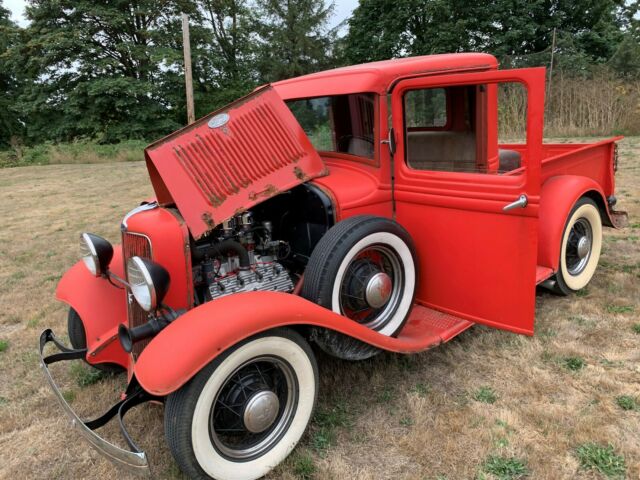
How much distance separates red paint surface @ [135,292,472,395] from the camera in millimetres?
1847

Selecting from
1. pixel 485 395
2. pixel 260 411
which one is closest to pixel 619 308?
pixel 485 395

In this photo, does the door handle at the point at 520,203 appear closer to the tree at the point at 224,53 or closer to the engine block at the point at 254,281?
the engine block at the point at 254,281

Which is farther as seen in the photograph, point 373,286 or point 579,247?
point 579,247

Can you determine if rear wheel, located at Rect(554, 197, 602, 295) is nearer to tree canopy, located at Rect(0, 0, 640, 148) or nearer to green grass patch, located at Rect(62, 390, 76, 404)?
green grass patch, located at Rect(62, 390, 76, 404)

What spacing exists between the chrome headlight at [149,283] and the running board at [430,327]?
139 cm

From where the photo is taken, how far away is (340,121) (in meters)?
3.21

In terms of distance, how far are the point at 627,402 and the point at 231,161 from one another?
8.47ft

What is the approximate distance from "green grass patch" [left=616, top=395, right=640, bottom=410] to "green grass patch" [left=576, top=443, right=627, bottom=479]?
39 cm

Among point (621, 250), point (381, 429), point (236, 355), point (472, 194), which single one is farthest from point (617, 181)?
point (236, 355)

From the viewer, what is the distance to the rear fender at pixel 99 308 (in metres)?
2.70

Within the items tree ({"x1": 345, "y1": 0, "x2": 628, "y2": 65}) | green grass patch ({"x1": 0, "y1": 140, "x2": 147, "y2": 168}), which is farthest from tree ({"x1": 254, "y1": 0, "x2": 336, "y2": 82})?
green grass patch ({"x1": 0, "y1": 140, "x2": 147, "y2": 168})

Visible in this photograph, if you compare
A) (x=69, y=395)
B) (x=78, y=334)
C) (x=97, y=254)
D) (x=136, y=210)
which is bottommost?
(x=69, y=395)

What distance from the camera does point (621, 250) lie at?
4793 mm

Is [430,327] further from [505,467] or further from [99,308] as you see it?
[99,308]
